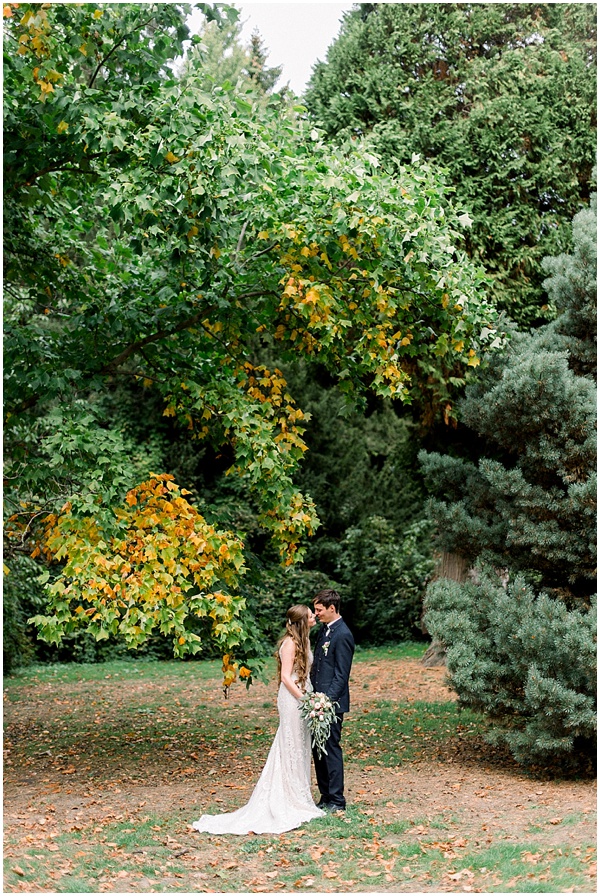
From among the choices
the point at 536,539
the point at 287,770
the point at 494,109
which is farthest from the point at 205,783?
the point at 494,109

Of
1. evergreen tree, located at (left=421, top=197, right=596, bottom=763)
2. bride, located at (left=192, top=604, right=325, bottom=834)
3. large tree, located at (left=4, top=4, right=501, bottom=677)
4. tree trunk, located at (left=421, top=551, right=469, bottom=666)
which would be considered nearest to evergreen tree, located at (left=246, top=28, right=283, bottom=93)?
tree trunk, located at (left=421, top=551, right=469, bottom=666)

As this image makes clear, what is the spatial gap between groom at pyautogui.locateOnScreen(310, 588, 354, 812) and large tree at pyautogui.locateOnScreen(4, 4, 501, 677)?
2.23 feet

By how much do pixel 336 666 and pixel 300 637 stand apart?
344mm

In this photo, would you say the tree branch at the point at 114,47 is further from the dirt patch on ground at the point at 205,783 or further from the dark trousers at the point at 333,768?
the dirt patch on ground at the point at 205,783

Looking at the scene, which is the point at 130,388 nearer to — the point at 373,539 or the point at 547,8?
the point at 373,539

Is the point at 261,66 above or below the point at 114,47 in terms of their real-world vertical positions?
above

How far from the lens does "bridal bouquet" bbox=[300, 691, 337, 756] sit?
6.55 meters

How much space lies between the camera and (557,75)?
11547 millimetres

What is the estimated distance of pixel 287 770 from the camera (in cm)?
666

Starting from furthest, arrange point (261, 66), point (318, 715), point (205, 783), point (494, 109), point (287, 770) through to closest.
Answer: point (261, 66) → point (494, 109) → point (205, 783) → point (287, 770) → point (318, 715)

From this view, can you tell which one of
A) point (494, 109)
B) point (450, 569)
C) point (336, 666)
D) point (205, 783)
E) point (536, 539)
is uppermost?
point (494, 109)

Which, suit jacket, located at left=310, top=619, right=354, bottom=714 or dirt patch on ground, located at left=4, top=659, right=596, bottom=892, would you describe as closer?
dirt patch on ground, located at left=4, top=659, right=596, bottom=892

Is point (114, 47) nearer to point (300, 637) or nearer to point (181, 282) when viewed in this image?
point (181, 282)

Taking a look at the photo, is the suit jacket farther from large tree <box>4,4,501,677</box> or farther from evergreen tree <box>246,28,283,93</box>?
evergreen tree <box>246,28,283,93</box>
